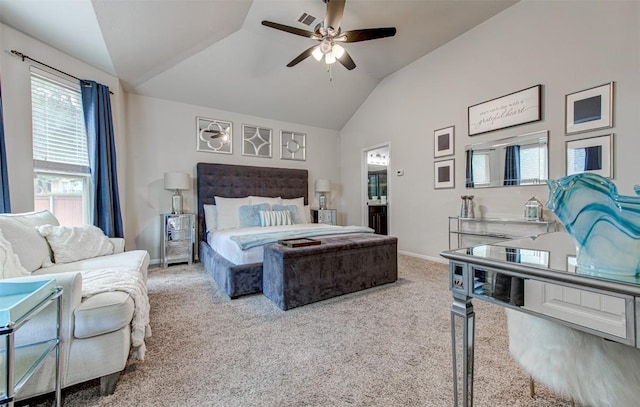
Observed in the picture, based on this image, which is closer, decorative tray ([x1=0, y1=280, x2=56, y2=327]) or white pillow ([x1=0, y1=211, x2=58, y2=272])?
decorative tray ([x1=0, y1=280, x2=56, y2=327])

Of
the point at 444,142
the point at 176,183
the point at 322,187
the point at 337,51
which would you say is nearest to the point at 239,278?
the point at 176,183

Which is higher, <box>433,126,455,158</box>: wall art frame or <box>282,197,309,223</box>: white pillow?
<box>433,126,455,158</box>: wall art frame

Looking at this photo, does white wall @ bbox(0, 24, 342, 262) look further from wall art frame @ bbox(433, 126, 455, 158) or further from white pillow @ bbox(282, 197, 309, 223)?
wall art frame @ bbox(433, 126, 455, 158)

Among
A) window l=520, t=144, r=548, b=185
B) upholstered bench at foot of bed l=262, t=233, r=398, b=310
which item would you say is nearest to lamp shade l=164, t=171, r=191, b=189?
upholstered bench at foot of bed l=262, t=233, r=398, b=310

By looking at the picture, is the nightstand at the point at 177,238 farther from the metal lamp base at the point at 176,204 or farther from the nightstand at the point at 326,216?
the nightstand at the point at 326,216

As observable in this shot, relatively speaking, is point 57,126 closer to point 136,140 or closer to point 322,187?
point 136,140

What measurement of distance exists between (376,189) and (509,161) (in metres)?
3.83

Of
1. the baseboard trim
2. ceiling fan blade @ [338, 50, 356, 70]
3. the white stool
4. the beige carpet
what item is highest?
ceiling fan blade @ [338, 50, 356, 70]

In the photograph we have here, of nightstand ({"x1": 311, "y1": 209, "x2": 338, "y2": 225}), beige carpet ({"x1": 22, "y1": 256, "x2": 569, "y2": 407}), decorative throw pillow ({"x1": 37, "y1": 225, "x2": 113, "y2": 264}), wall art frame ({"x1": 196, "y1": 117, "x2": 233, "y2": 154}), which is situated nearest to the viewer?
beige carpet ({"x1": 22, "y1": 256, "x2": 569, "y2": 407})

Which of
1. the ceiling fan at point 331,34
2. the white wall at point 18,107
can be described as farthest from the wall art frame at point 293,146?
the white wall at point 18,107

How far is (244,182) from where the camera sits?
487 centimetres

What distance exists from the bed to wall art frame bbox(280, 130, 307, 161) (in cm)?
37

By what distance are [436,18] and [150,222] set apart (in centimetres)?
535

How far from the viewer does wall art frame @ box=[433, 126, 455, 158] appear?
13.0 ft
